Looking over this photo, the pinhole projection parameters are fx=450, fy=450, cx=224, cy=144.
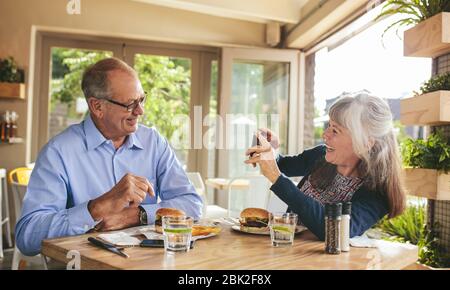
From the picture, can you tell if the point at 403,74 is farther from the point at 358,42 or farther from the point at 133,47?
the point at 133,47

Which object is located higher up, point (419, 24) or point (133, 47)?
point (133, 47)

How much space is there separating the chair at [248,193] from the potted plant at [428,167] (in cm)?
107

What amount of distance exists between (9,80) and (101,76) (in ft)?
8.07

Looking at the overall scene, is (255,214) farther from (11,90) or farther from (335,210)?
(11,90)

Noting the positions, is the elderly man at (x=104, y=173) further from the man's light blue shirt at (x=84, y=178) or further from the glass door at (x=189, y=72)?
the glass door at (x=189, y=72)

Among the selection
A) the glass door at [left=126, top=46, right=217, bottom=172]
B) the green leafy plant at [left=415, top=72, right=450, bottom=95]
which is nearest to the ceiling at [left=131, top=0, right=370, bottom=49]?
the glass door at [left=126, top=46, right=217, bottom=172]

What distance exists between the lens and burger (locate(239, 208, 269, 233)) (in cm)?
117

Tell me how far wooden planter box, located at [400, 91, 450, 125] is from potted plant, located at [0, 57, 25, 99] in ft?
9.25

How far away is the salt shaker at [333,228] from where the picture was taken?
97 centimetres

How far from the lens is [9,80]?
349 centimetres

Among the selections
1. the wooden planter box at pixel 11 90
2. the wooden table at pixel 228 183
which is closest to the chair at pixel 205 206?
the wooden table at pixel 228 183
